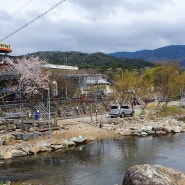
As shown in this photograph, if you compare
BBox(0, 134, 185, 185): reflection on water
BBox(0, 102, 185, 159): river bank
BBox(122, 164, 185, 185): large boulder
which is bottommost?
BBox(0, 134, 185, 185): reflection on water

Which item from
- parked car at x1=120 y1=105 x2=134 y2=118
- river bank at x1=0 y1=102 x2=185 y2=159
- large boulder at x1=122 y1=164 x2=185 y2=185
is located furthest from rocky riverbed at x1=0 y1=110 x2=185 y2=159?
large boulder at x1=122 y1=164 x2=185 y2=185

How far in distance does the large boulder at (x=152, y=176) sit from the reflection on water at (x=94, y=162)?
776cm

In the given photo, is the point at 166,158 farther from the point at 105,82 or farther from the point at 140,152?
the point at 105,82

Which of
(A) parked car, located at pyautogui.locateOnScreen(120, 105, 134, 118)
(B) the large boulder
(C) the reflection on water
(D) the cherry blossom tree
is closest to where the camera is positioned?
(B) the large boulder

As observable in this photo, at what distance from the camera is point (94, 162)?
27438mm

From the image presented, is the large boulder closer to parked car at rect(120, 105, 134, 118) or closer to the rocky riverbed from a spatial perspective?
the rocky riverbed

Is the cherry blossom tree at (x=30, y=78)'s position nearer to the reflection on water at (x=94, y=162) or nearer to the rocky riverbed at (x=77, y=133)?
the rocky riverbed at (x=77, y=133)

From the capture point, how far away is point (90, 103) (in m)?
57.7

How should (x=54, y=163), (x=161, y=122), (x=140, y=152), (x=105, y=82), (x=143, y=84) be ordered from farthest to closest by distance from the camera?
(x=105, y=82) → (x=143, y=84) → (x=161, y=122) → (x=140, y=152) → (x=54, y=163)

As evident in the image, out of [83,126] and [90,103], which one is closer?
[83,126]

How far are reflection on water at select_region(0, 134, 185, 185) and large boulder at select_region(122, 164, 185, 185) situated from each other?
7.76m

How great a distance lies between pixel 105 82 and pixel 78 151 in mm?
49116

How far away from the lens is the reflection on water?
22859mm

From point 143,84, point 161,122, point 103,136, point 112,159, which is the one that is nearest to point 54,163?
point 112,159
